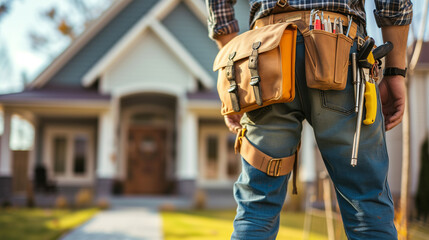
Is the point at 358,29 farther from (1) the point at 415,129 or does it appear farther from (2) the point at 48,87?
(2) the point at 48,87

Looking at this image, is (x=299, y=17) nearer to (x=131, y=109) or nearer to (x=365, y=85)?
(x=365, y=85)

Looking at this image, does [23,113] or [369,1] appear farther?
[23,113]

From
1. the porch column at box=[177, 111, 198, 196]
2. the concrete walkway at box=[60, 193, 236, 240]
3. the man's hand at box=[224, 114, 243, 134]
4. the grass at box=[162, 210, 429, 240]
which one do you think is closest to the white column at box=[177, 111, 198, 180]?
the porch column at box=[177, 111, 198, 196]

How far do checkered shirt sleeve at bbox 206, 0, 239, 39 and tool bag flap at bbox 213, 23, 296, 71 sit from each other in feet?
0.44

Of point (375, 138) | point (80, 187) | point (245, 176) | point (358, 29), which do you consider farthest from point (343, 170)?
point (80, 187)

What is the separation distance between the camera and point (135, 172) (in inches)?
523

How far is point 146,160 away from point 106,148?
2305 millimetres

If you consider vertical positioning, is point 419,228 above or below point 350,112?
below

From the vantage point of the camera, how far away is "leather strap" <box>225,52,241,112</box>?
64.2 inches

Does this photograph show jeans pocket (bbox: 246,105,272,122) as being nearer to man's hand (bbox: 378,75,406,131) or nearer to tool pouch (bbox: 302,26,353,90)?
tool pouch (bbox: 302,26,353,90)

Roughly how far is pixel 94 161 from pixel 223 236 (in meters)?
9.47

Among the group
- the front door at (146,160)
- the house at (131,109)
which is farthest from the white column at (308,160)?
the front door at (146,160)

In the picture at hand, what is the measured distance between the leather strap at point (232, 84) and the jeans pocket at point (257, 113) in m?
0.06

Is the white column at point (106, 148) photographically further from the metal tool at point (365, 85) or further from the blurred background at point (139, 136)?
the metal tool at point (365, 85)
